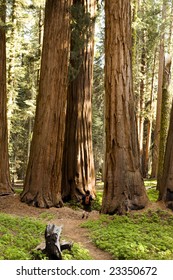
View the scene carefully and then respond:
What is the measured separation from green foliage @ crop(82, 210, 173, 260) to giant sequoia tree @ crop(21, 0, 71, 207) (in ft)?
6.64

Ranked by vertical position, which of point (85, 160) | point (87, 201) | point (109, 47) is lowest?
point (87, 201)

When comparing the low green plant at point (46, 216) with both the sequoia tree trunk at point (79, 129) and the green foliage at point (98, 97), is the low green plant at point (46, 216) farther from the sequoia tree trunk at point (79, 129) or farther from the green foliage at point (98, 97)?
the green foliage at point (98, 97)

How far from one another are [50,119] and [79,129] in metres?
1.36

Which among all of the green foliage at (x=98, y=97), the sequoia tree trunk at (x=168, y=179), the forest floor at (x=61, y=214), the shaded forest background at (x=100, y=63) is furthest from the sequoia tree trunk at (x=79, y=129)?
the green foliage at (x=98, y=97)

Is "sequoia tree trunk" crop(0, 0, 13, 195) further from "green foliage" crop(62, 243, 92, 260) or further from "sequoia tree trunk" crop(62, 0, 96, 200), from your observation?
"green foliage" crop(62, 243, 92, 260)

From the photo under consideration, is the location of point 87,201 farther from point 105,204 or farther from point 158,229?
point 158,229

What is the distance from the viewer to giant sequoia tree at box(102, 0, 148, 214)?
25.7ft

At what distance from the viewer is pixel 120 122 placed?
26.1 feet

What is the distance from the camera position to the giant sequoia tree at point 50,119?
9047 millimetres

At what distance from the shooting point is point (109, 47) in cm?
812

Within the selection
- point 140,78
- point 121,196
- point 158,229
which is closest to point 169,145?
point 121,196

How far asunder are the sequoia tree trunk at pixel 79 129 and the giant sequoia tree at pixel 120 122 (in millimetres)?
2205

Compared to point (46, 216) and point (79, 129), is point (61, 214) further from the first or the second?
point (79, 129)

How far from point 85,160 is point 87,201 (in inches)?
46.2
